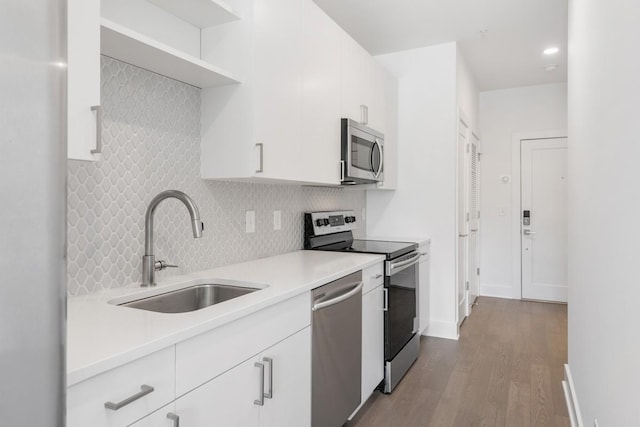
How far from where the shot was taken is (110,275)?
5.24ft

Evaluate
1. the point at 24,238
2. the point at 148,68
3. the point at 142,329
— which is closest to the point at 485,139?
the point at 148,68

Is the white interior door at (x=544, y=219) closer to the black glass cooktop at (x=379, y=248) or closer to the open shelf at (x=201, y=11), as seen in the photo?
the black glass cooktop at (x=379, y=248)

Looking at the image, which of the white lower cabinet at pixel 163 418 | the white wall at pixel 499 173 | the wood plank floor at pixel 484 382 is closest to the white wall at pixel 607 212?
the wood plank floor at pixel 484 382

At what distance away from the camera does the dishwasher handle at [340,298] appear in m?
1.80

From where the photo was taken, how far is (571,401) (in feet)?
7.74

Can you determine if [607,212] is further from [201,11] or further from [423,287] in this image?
[423,287]

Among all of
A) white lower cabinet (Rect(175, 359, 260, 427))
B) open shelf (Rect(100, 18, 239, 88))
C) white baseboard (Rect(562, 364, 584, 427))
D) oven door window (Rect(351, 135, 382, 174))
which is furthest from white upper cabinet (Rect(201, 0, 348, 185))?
white baseboard (Rect(562, 364, 584, 427))

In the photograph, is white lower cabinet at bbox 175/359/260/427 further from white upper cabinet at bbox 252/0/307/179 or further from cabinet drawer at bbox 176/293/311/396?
white upper cabinet at bbox 252/0/307/179

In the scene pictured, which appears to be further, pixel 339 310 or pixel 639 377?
pixel 339 310

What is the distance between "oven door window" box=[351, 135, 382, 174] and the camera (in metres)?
2.83

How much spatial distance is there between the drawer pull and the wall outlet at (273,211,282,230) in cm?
166

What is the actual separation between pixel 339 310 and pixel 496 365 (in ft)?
5.75

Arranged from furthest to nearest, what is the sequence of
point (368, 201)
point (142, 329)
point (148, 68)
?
point (368, 201)
point (148, 68)
point (142, 329)

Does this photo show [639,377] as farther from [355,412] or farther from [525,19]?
[525,19]
